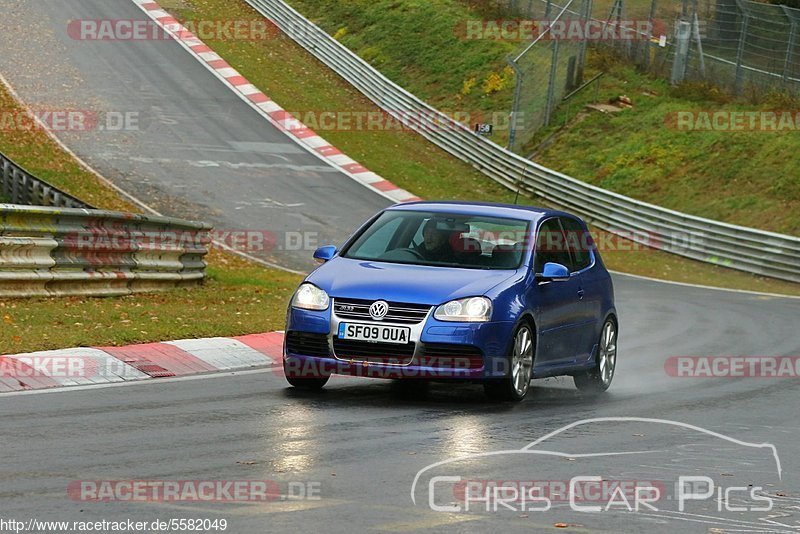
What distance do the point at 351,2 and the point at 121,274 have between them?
35.0m

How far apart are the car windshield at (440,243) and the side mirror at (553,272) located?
0.75ft

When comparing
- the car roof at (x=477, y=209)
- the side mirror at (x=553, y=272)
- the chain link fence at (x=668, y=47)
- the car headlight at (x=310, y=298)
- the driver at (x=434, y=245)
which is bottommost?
the car headlight at (x=310, y=298)

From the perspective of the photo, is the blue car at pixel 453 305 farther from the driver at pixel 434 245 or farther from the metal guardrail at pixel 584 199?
the metal guardrail at pixel 584 199

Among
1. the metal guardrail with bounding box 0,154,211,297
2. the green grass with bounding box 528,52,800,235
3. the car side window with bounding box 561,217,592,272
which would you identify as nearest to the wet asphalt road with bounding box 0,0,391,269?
the metal guardrail with bounding box 0,154,211,297

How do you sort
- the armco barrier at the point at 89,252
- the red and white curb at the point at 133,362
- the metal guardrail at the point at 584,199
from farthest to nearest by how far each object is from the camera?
the metal guardrail at the point at 584,199 → the armco barrier at the point at 89,252 → the red and white curb at the point at 133,362

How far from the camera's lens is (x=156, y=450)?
8.34 metres

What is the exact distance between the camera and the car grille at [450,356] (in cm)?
1069

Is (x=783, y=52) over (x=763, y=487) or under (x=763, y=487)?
over

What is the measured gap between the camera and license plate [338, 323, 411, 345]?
35.1ft

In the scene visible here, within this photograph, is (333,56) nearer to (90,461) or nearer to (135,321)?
(135,321)

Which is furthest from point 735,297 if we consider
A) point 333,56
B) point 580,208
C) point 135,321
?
point 333,56

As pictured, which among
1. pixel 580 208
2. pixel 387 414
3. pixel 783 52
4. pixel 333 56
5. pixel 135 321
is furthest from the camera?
pixel 333 56

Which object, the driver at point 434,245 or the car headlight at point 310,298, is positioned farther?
the driver at point 434,245

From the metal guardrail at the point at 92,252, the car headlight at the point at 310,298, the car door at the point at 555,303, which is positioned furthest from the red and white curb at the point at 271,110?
the car headlight at the point at 310,298
